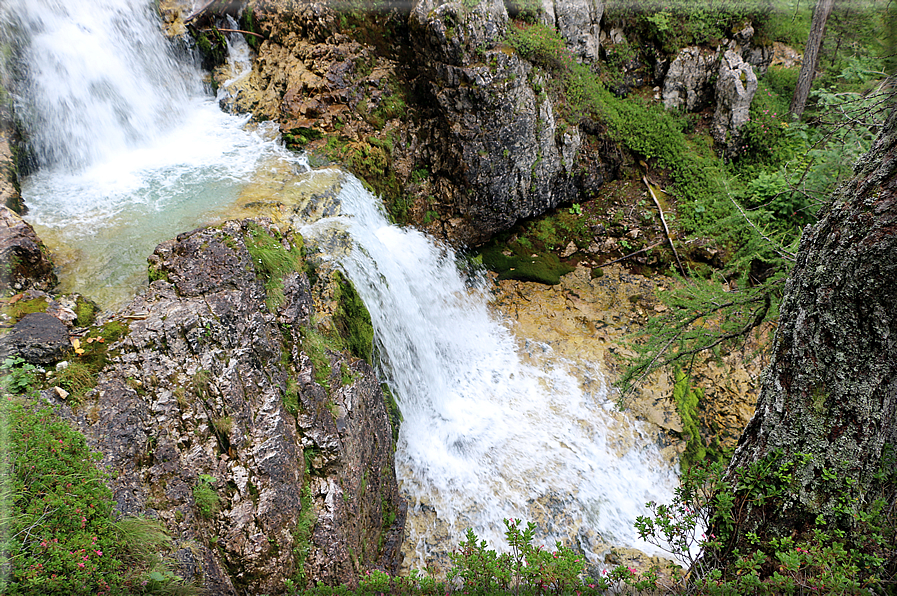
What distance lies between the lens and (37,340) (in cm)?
344

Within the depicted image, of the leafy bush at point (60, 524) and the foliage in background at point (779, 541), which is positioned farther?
the leafy bush at point (60, 524)

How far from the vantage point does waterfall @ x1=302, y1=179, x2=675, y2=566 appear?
19.0ft

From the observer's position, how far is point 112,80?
7.56 metres

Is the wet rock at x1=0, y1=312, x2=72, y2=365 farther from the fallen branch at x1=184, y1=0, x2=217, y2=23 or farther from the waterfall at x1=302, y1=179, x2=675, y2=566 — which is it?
the fallen branch at x1=184, y1=0, x2=217, y2=23

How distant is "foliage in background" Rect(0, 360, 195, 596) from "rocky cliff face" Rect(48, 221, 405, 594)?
18cm

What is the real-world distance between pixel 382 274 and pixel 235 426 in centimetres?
334

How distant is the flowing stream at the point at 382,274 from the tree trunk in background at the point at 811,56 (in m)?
8.65

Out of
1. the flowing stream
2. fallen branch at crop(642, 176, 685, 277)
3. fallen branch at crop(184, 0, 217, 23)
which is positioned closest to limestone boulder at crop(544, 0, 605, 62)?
fallen branch at crop(642, 176, 685, 277)

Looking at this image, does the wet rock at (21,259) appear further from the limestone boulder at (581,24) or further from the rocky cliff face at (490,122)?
the limestone boulder at (581,24)

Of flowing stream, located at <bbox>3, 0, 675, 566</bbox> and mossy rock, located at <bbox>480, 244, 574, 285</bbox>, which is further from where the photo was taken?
mossy rock, located at <bbox>480, 244, 574, 285</bbox>

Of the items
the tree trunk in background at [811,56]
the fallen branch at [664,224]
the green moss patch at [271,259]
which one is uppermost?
the tree trunk in background at [811,56]

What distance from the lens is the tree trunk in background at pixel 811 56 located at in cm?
934

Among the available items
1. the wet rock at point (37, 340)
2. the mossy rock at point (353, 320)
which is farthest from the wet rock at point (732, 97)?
the wet rock at point (37, 340)

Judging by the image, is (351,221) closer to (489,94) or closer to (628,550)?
(489,94)
